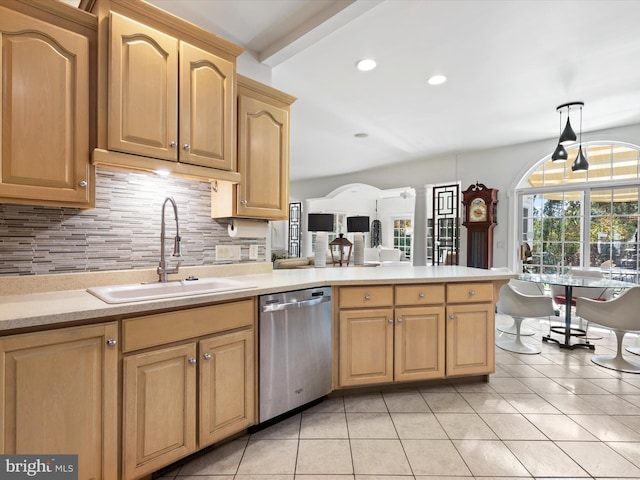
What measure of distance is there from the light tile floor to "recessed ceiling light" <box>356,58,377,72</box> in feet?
8.72

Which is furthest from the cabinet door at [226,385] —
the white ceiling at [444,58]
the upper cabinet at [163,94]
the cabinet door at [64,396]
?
the white ceiling at [444,58]

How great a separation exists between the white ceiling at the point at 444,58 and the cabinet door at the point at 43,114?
95 cm

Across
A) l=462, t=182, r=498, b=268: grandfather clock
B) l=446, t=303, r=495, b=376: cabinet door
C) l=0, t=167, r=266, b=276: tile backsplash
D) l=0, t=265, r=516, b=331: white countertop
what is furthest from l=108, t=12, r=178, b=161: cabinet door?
l=462, t=182, r=498, b=268: grandfather clock

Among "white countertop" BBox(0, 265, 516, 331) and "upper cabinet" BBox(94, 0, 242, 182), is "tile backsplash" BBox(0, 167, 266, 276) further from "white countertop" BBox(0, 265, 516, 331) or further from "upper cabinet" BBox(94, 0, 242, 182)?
"upper cabinet" BBox(94, 0, 242, 182)

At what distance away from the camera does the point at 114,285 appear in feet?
5.94

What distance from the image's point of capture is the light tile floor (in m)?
1.61

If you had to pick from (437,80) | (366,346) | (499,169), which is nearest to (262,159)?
(366,346)

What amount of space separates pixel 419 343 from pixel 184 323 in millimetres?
A: 1646

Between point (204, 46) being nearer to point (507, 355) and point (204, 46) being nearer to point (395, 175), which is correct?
point (507, 355)

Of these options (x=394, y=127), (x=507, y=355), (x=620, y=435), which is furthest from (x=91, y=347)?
(x=394, y=127)

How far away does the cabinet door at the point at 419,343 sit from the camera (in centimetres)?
235

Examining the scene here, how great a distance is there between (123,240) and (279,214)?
3.31 ft

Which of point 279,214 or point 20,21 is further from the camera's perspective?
point 279,214

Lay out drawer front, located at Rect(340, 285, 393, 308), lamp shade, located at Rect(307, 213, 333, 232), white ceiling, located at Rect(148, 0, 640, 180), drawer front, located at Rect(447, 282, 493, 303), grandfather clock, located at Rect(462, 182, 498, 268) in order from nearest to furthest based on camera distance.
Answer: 1. white ceiling, located at Rect(148, 0, 640, 180)
2. drawer front, located at Rect(340, 285, 393, 308)
3. drawer front, located at Rect(447, 282, 493, 303)
4. grandfather clock, located at Rect(462, 182, 498, 268)
5. lamp shade, located at Rect(307, 213, 333, 232)
